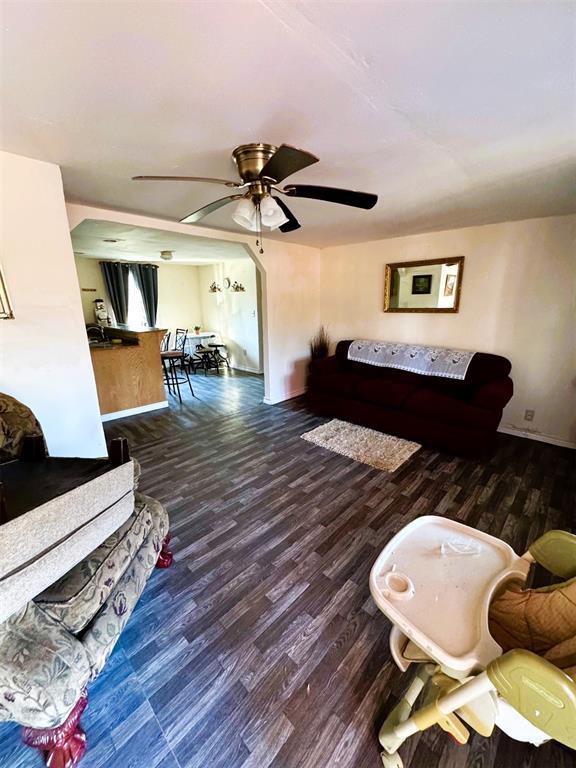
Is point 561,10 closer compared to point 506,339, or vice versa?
point 561,10

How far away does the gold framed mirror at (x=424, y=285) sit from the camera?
3.58 meters

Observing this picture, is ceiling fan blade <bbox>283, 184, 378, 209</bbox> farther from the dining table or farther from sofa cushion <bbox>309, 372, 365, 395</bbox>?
the dining table

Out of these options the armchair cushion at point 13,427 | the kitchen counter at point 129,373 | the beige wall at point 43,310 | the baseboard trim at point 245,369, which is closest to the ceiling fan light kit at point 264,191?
the beige wall at point 43,310

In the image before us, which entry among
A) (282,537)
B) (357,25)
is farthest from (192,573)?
(357,25)

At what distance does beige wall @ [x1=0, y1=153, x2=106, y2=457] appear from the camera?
5.91ft

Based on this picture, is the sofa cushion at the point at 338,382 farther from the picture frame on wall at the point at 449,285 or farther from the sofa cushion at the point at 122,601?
the sofa cushion at the point at 122,601

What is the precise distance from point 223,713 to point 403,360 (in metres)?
3.60

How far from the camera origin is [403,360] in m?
3.88

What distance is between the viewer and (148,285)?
6391 mm

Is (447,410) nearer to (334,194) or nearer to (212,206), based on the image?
(334,194)

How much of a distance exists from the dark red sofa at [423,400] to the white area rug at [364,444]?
13 cm

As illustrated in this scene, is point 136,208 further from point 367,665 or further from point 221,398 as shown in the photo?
point 367,665

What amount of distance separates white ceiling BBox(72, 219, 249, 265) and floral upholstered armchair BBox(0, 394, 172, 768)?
2.86 metres

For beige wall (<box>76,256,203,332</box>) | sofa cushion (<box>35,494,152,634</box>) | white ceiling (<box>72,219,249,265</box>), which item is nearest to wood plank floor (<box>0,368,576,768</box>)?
sofa cushion (<box>35,494,152,634</box>)
